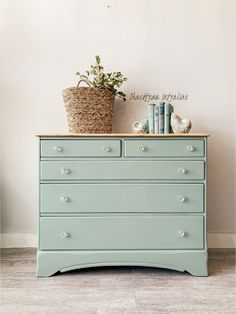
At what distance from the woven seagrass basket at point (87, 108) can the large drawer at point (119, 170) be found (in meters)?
0.32

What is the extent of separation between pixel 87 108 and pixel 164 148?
0.62 metres

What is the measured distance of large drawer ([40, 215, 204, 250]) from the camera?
1867 millimetres

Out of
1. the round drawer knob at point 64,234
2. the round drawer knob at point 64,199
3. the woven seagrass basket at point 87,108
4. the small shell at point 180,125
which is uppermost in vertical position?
the woven seagrass basket at point 87,108

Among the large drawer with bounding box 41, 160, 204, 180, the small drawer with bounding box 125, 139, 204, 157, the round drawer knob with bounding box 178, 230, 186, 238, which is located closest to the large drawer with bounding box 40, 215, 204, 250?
the round drawer knob with bounding box 178, 230, 186, 238

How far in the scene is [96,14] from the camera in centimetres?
240

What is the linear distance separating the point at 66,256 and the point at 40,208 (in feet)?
1.14

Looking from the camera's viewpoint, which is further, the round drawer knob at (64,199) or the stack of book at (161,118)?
the stack of book at (161,118)

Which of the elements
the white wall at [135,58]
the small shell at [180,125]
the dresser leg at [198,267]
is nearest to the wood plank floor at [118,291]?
the dresser leg at [198,267]

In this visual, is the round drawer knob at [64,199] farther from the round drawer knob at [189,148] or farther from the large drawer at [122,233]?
the round drawer knob at [189,148]

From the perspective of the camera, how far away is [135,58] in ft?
7.89

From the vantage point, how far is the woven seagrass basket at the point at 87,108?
2039 mm

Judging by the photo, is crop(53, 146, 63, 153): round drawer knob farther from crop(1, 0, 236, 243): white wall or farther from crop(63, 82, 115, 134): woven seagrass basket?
crop(1, 0, 236, 243): white wall

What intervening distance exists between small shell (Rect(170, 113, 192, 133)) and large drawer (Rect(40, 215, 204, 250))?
1.89 feet

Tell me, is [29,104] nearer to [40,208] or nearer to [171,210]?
[40,208]
